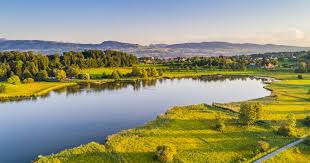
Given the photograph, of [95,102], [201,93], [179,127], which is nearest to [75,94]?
[95,102]

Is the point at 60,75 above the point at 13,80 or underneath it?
above

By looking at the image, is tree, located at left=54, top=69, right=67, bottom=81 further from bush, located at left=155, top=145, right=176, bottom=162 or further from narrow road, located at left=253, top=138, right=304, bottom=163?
narrow road, located at left=253, top=138, right=304, bottom=163

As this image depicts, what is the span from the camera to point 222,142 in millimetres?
43406

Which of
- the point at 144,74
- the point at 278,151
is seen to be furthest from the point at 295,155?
the point at 144,74

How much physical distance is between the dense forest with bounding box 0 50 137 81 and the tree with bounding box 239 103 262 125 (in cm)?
8573

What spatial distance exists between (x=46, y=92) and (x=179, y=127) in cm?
5893

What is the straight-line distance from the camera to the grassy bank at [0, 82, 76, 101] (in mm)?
85625

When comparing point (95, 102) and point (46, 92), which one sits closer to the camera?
point (95, 102)

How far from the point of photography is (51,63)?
439 ft

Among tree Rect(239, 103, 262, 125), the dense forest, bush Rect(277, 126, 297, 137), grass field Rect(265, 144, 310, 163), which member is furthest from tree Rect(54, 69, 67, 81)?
grass field Rect(265, 144, 310, 163)

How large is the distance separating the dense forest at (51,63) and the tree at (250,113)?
281 ft

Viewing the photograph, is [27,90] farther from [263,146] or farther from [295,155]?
[295,155]

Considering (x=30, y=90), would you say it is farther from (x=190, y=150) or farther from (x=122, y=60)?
(x=122, y=60)

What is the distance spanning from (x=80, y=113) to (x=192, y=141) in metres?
30.5
